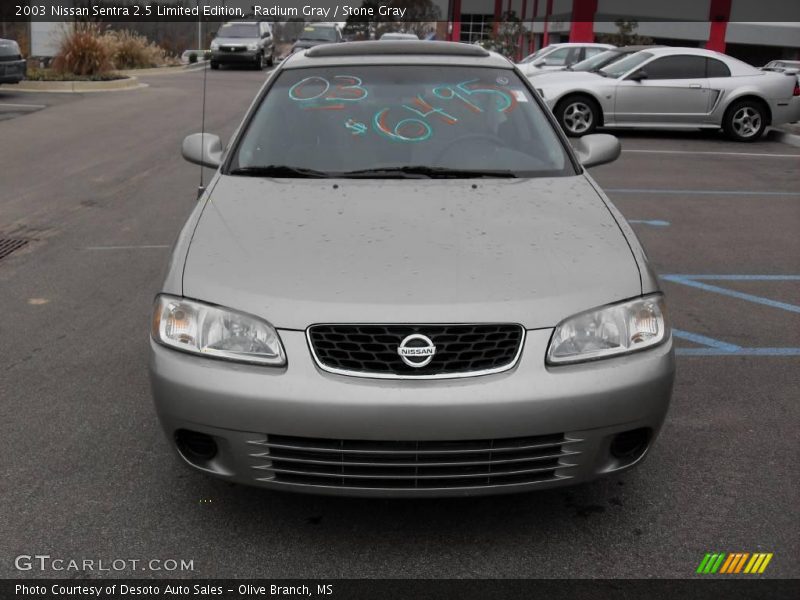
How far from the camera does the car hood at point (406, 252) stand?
3.11m

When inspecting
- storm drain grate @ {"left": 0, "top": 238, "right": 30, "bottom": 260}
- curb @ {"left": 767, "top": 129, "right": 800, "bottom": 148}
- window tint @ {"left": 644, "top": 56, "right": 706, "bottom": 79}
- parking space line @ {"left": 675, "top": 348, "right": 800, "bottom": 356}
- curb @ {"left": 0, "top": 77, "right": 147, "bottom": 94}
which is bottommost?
curb @ {"left": 0, "top": 77, "right": 147, "bottom": 94}

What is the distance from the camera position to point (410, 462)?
3.05 meters

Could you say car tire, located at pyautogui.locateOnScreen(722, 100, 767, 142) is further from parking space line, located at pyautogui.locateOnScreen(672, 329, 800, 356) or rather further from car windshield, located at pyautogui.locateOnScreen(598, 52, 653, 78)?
parking space line, located at pyautogui.locateOnScreen(672, 329, 800, 356)

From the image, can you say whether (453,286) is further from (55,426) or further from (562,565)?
(55,426)

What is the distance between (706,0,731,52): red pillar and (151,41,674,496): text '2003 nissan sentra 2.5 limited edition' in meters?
34.6

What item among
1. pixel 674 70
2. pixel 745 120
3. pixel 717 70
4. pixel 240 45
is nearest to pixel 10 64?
pixel 674 70

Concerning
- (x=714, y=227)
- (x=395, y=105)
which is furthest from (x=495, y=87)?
(x=714, y=227)

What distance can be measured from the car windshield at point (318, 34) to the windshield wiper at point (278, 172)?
33.6 m

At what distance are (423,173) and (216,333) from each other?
4.90 feet

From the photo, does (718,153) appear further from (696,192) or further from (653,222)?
(653,222)

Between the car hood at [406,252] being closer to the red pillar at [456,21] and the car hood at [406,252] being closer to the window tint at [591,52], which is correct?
the window tint at [591,52]

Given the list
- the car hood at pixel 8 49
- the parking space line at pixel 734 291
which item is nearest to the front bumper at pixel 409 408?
the parking space line at pixel 734 291

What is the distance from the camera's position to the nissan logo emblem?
3016 mm

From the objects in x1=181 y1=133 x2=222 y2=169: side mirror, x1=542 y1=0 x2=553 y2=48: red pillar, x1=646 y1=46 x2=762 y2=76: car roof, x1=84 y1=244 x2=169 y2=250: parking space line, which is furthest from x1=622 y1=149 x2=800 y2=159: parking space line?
x1=542 y1=0 x2=553 y2=48: red pillar
